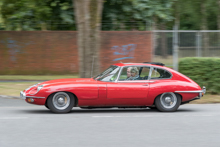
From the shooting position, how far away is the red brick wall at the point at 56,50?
18641 mm

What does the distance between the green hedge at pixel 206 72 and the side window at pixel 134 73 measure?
351 cm

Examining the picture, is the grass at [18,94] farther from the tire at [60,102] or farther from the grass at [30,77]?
the tire at [60,102]

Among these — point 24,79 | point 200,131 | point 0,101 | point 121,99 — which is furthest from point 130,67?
point 24,79

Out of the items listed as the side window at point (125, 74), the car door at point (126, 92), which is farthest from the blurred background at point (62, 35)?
the car door at point (126, 92)

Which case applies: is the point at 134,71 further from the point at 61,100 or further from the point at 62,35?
the point at 62,35

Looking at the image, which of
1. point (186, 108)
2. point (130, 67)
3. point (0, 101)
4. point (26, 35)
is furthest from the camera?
point (26, 35)

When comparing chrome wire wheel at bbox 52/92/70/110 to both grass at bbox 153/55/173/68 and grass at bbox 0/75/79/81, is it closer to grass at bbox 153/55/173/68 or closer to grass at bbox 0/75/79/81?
grass at bbox 0/75/79/81

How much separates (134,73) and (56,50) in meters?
10.9

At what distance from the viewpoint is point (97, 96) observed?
8.32 meters

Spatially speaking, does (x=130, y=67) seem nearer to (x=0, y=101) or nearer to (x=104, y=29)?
(x=0, y=101)

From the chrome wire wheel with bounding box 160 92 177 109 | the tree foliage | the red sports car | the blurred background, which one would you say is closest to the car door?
the red sports car

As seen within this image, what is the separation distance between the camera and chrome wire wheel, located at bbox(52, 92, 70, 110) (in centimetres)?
827

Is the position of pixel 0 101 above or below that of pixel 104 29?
below

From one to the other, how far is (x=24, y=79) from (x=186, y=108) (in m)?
9.75
